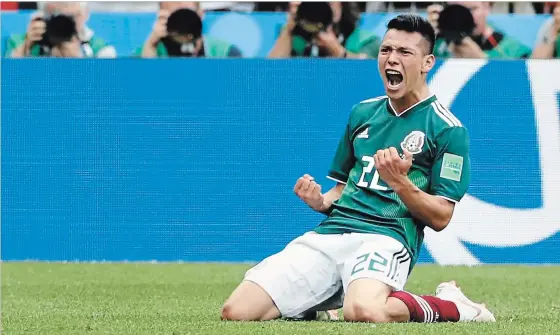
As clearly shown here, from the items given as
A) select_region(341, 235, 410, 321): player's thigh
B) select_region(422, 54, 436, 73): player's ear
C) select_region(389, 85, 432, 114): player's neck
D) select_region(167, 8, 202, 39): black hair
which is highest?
select_region(422, 54, 436, 73): player's ear

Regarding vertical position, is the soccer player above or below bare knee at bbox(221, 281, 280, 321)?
above

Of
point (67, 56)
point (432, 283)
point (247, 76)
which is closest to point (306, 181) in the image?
point (432, 283)

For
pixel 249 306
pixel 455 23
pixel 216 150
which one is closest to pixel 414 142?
pixel 249 306

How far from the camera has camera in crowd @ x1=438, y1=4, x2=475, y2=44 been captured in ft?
34.2

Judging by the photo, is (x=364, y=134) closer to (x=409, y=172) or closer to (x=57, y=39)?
(x=409, y=172)

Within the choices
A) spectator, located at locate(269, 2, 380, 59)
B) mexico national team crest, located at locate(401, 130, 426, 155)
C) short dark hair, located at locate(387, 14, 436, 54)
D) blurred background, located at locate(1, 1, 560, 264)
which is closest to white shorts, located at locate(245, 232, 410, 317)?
mexico national team crest, located at locate(401, 130, 426, 155)

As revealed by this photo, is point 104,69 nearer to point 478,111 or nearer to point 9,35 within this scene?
point 9,35

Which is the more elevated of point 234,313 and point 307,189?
point 307,189

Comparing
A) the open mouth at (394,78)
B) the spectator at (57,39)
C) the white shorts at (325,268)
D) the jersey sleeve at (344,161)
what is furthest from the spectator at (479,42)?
the white shorts at (325,268)

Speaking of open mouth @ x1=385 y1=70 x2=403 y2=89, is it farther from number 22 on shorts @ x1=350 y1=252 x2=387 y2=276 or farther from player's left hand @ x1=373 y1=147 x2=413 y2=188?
number 22 on shorts @ x1=350 y1=252 x2=387 y2=276

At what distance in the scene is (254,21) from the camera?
34.9ft

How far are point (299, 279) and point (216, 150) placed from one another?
4.22 metres

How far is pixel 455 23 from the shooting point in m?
10.4

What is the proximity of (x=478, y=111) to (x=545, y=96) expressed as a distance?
552 mm
